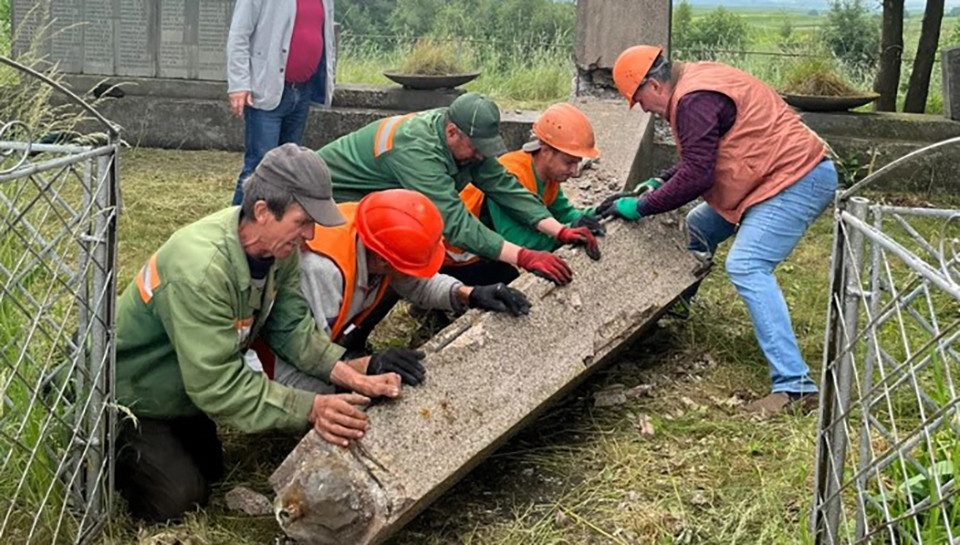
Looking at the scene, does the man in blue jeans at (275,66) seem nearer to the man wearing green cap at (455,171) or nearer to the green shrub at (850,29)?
the man wearing green cap at (455,171)

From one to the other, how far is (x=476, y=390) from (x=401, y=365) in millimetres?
287

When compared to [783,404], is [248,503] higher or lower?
lower

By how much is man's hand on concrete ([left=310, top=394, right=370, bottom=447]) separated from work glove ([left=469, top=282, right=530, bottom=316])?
0.81 metres

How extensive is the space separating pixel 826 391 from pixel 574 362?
1.15 meters

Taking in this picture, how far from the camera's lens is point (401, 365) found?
3523 mm

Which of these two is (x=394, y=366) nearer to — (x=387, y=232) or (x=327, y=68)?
(x=387, y=232)

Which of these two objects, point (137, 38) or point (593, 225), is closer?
point (593, 225)

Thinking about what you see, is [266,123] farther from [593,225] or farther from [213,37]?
[213,37]

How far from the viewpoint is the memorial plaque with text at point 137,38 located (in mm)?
9867

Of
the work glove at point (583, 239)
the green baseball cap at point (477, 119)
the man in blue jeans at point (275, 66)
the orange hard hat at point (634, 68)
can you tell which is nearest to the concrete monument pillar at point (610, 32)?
the man in blue jeans at point (275, 66)

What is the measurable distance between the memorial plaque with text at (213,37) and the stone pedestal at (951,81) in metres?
6.12

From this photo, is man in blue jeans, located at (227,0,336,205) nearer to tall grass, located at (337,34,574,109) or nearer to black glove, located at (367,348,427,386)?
black glove, located at (367,348,427,386)

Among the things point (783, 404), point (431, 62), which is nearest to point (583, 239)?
point (783, 404)

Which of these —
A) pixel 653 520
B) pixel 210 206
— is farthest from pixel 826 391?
pixel 210 206
